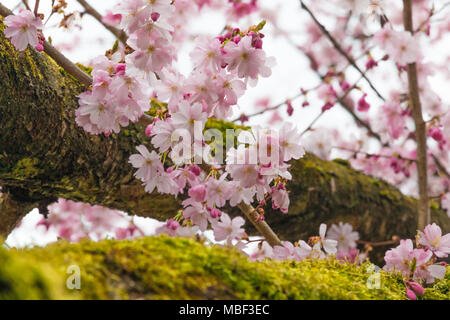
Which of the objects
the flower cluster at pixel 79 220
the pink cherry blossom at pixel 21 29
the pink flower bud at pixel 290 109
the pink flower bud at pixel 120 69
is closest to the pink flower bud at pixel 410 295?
the pink flower bud at pixel 120 69

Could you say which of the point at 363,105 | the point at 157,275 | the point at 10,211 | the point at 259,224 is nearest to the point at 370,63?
the point at 363,105

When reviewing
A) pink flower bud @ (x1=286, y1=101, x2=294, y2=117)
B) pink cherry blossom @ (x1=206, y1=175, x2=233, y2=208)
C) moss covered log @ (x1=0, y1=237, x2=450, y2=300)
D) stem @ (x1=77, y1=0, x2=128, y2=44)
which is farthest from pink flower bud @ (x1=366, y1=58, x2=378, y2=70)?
moss covered log @ (x1=0, y1=237, x2=450, y2=300)

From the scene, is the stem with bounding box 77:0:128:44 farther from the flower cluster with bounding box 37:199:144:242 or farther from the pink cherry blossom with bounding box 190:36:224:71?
the flower cluster with bounding box 37:199:144:242

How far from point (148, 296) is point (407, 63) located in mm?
2382

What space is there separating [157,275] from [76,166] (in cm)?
107

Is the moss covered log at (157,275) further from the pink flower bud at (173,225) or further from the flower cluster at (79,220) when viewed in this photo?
the flower cluster at (79,220)

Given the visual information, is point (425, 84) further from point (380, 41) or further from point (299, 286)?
point (299, 286)

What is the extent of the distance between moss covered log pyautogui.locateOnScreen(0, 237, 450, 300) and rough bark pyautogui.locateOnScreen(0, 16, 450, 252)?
82 cm

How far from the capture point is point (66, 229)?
3.86 metres

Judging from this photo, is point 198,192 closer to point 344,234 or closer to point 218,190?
point 218,190

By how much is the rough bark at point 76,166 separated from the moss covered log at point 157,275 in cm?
82

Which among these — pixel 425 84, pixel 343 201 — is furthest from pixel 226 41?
pixel 425 84
